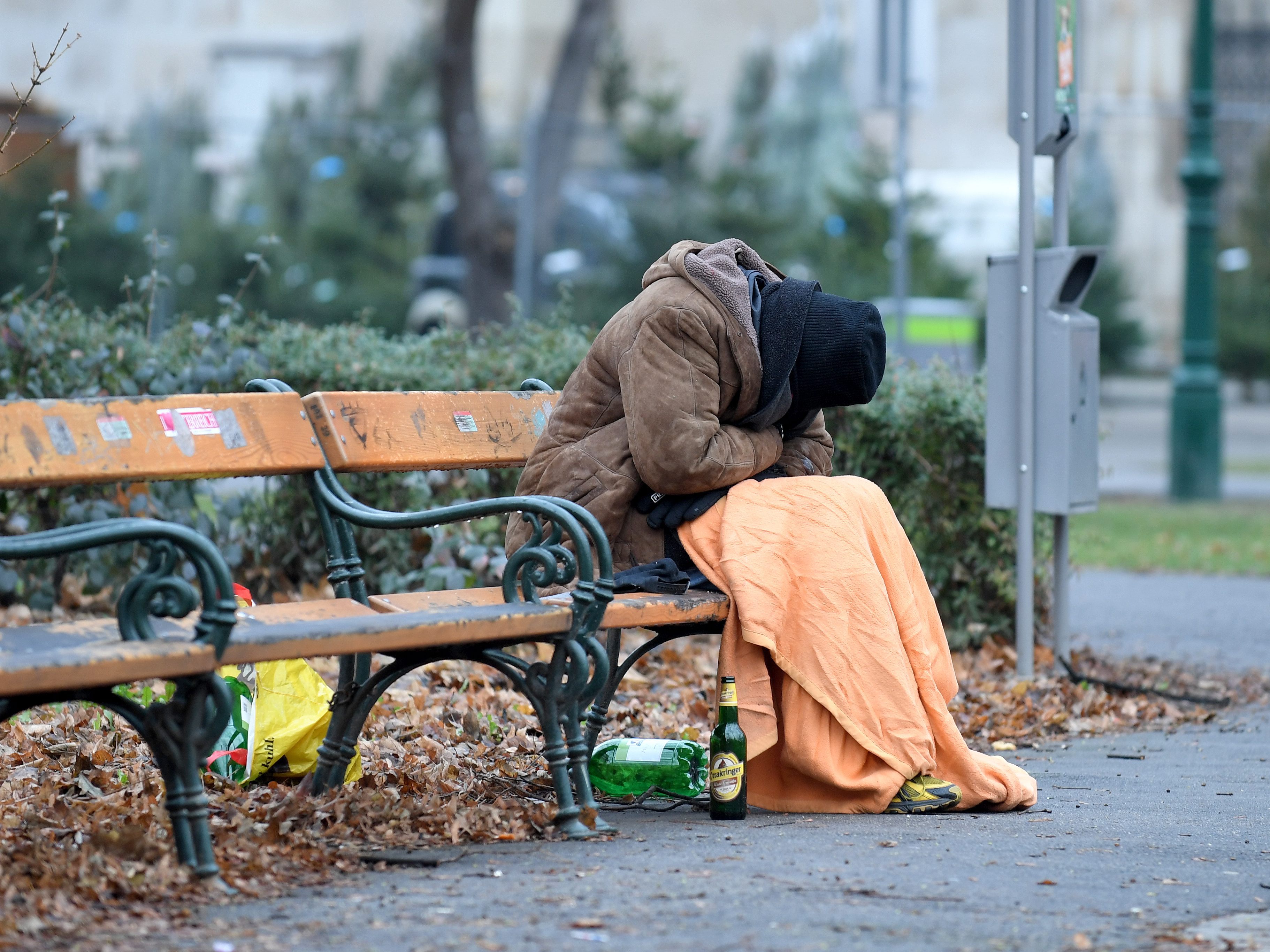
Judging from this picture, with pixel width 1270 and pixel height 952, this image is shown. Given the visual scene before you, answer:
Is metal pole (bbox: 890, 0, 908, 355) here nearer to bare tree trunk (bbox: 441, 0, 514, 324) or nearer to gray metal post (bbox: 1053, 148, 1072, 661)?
gray metal post (bbox: 1053, 148, 1072, 661)

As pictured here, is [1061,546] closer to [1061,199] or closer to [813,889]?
[1061,199]

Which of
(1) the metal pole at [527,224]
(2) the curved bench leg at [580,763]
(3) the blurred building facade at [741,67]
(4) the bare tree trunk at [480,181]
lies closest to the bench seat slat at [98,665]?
(2) the curved bench leg at [580,763]

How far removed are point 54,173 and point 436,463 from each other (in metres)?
15.2

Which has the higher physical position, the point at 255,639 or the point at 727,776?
the point at 255,639

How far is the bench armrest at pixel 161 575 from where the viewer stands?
3.21 m

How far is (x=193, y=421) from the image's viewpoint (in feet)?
12.8

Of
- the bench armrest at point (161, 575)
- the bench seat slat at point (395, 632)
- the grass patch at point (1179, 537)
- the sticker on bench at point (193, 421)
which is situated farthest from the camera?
the grass patch at point (1179, 537)

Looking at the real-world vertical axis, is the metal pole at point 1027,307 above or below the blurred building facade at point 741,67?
below

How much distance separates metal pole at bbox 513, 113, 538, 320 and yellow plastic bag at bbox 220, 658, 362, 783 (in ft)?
32.2

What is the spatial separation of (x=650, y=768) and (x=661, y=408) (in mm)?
913

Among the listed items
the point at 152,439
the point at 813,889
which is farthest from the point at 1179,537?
the point at 152,439

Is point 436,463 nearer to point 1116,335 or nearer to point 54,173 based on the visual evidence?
point 54,173

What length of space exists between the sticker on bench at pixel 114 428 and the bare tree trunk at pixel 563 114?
1085 cm

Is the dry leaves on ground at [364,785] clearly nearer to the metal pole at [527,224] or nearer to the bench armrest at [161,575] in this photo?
the bench armrest at [161,575]
